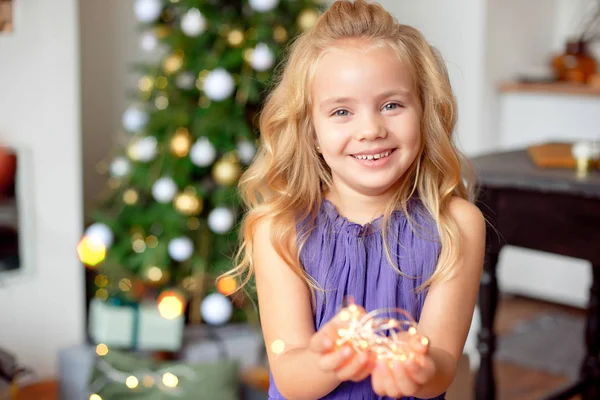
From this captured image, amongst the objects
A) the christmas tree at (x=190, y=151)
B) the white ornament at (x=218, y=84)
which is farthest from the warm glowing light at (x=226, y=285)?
the white ornament at (x=218, y=84)

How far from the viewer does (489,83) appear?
3.75 meters

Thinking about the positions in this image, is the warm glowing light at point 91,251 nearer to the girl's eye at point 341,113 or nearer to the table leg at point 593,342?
the table leg at point 593,342

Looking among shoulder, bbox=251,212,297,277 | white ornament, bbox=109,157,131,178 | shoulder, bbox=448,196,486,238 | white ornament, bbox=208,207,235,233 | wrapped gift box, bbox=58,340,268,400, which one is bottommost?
wrapped gift box, bbox=58,340,268,400

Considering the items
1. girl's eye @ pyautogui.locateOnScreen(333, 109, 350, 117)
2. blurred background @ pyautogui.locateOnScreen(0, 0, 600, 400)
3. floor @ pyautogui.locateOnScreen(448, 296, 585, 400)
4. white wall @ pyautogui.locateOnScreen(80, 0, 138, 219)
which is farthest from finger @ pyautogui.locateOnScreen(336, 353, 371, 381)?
white wall @ pyautogui.locateOnScreen(80, 0, 138, 219)

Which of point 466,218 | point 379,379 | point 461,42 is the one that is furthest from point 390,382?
point 461,42

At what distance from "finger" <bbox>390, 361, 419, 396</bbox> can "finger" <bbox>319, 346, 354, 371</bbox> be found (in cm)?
5

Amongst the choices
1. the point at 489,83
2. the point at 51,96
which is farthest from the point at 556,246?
the point at 489,83

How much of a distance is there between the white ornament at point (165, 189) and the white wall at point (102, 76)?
1.96ft

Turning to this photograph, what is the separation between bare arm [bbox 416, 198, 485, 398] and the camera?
1021 millimetres

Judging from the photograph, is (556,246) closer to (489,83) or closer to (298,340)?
(298,340)

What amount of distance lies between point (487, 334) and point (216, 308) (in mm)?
905

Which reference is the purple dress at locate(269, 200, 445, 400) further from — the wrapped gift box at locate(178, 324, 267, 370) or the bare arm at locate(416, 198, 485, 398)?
the wrapped gift box at locate(178, 324, 267, 370)

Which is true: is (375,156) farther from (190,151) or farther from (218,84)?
(190,151)

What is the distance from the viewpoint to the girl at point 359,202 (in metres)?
1.05
